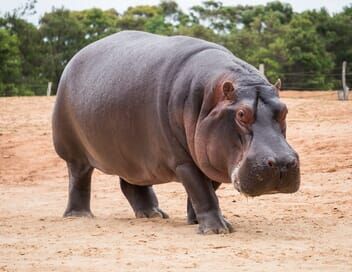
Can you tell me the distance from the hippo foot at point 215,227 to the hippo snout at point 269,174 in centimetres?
64

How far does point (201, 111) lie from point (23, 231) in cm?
176

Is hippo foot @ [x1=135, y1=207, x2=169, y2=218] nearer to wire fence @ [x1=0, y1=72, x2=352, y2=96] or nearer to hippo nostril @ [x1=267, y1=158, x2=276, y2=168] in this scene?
hippo nostril @ [x1=267, y1=158, x2=276, y2=168]

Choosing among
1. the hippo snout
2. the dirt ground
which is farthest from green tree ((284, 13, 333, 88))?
the hippo snout

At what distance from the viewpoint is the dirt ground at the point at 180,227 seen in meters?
5.23

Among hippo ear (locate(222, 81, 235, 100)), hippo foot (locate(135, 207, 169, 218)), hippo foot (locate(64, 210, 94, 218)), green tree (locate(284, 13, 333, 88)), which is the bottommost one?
green tree (locate(284, 13, 333, 88))

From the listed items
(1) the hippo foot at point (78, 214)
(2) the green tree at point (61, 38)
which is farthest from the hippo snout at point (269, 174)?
(2) the green tree at point (61, 38)

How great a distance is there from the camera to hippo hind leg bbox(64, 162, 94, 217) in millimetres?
8516

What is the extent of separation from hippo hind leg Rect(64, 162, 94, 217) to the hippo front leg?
185 centimetres

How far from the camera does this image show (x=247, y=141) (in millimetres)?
6059

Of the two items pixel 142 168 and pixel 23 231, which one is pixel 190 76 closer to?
pixel 142 168

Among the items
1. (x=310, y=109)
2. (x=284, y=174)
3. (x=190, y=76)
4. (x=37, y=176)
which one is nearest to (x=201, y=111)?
(x=190, y=76)

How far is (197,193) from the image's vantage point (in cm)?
678

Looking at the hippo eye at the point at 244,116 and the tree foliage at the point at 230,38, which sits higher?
the hippo eye at the point at 244,116

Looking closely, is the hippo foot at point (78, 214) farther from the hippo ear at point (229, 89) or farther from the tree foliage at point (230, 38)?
the tree foliage at point (230, 38)
